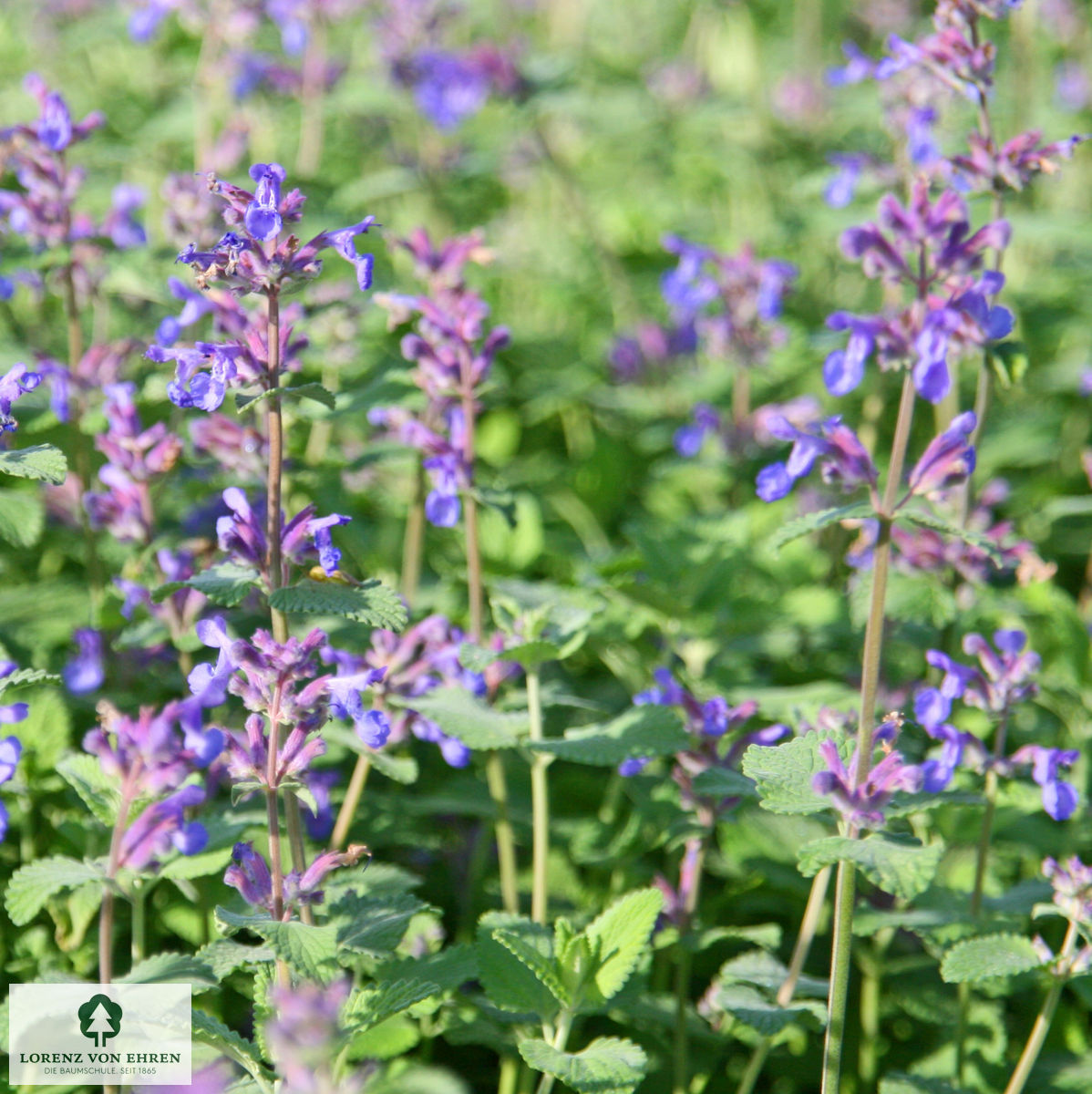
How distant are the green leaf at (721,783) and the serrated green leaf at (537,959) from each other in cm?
46

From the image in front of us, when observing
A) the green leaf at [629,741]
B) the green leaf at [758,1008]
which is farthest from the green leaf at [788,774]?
the green leaf at [758,1008]

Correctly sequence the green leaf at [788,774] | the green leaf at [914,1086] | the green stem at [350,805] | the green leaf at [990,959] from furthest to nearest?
the green stem at [350,805], the green leaf at [914,1086], the green leaf at [990,959], the green leaf at [788,774]

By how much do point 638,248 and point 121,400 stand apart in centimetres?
400

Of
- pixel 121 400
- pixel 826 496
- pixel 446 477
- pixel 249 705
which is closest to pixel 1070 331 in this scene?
pixel 826 496

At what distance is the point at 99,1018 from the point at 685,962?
4.33 feet

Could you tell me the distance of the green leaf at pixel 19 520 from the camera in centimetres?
272

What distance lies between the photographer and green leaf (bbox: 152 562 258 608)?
222 cm

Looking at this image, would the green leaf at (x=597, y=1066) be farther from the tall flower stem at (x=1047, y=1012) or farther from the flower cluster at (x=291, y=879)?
the tall flower stem at (x=1047, y=1012)

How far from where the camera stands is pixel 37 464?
2.43m

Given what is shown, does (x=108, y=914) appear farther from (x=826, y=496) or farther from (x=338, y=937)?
(x=826, y=496)

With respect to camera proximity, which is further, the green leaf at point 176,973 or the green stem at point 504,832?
the green stem at point 504,832

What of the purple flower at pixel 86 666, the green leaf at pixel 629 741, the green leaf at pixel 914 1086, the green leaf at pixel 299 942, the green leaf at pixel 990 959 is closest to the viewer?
the green leaf at pixel 299 942

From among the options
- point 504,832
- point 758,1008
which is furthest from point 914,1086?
point 504,832

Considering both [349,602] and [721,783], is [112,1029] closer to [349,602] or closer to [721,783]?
[349,602]
